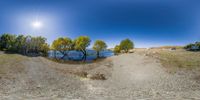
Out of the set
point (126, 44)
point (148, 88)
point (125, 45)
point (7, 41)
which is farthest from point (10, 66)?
point (126, 44)

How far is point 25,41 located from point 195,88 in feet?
377

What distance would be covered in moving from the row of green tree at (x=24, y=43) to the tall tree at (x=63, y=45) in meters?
14.2

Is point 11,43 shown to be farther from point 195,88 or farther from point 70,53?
point 195,88

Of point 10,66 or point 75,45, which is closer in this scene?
point 10,66

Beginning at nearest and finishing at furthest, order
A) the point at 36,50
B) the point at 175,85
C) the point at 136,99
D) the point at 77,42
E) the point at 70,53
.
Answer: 1. the point at 136,99
2. the point at 175,85
3. the point at 77,42
4. the point at 70,53
5. the point at 36,50

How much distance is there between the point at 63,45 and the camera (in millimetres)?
111312

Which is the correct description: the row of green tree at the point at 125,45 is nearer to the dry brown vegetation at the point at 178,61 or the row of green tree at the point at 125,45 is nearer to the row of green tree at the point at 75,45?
the row of green tree at the point at 75,45

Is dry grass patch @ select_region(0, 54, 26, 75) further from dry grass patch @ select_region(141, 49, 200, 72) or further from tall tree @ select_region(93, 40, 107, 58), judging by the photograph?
tall tree @ select_region(93, 40, 107, 58)

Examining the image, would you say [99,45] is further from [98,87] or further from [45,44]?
[98,87]

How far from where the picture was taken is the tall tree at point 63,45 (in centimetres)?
10969

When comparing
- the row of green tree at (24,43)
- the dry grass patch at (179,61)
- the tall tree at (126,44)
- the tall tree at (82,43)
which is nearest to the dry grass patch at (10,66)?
the dry grass patch at (179,61)

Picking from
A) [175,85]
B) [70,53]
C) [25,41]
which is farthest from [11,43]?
[175,85]

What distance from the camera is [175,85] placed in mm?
22875

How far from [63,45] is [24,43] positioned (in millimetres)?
27155
